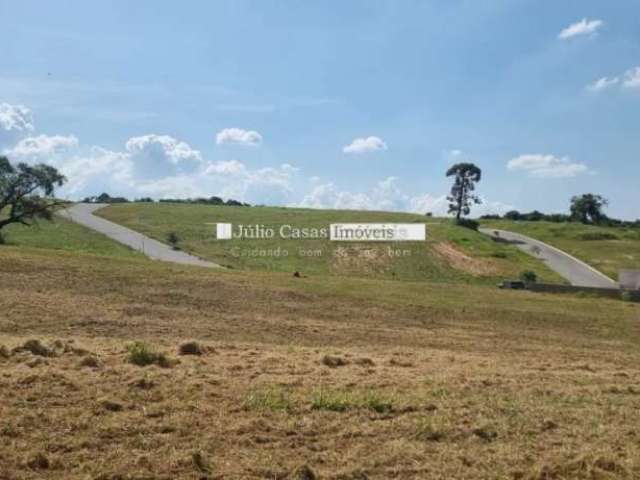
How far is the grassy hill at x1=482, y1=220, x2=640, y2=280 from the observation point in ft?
180

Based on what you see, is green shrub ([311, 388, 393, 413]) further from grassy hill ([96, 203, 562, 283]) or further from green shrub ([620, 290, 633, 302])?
grassy hill ([96, 203, 562, 283])

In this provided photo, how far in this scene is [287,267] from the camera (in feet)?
122

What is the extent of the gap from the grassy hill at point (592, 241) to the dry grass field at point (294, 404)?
44130 mm

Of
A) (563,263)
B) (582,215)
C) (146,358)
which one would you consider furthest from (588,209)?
(146,358)

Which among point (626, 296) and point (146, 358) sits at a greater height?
point (146, 358)

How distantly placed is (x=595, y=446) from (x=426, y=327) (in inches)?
453

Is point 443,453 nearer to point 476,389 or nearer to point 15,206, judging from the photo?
point 476,389

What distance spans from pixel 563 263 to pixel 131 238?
3862cm

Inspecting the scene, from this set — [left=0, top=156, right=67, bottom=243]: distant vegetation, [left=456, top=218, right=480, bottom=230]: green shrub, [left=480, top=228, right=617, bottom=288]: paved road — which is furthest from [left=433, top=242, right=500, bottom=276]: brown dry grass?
[left=0, top=156, right=67, bottom=243]: distant vegetation

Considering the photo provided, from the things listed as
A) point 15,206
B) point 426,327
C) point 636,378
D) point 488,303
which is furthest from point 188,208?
point 636,378

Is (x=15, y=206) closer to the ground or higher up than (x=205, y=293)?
higher up

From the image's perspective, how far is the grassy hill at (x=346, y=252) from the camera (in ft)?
128

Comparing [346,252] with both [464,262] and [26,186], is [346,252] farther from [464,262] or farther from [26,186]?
[26,186]

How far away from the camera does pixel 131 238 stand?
4606 cm
